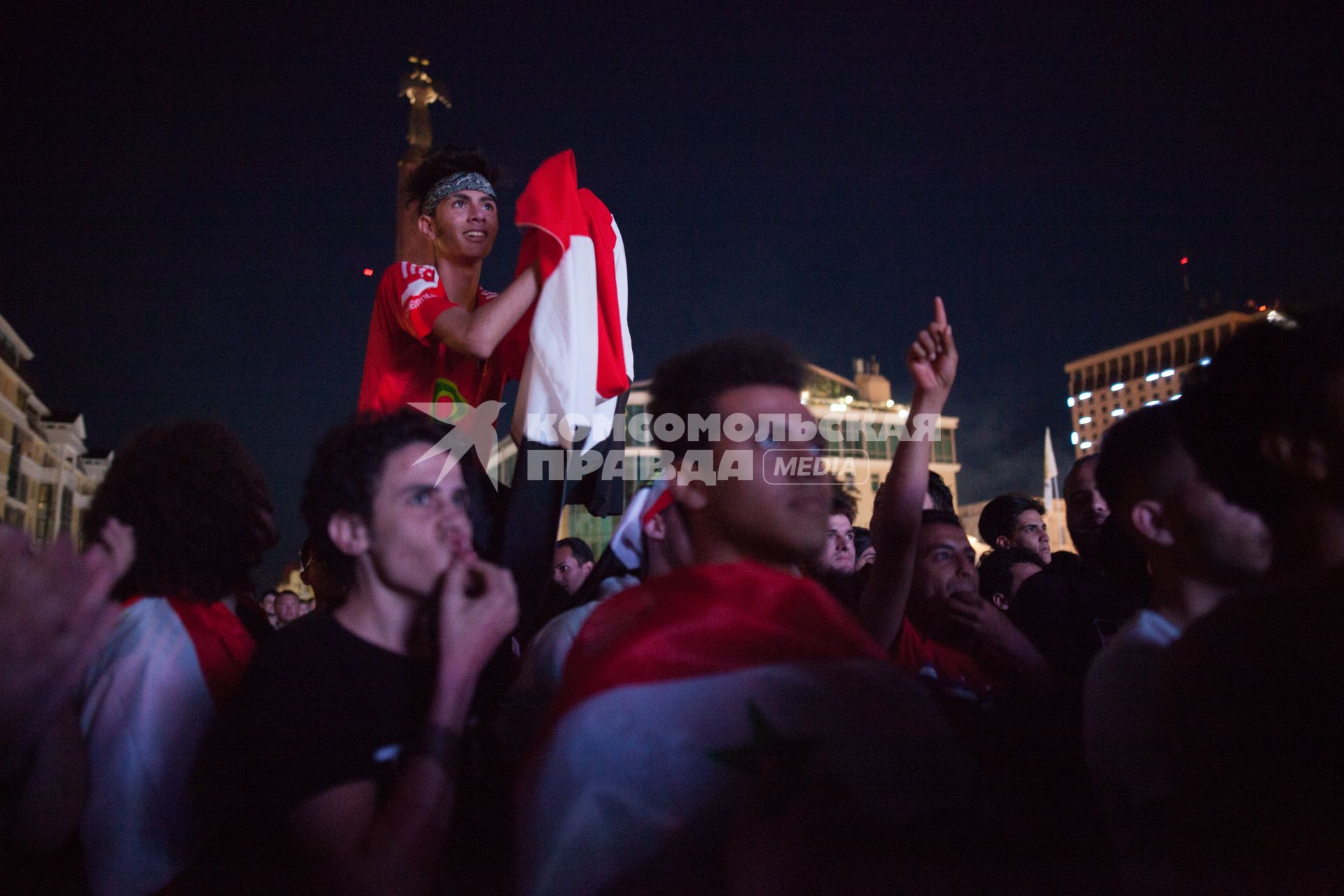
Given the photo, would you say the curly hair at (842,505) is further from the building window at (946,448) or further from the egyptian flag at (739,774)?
the building window at (946,448)

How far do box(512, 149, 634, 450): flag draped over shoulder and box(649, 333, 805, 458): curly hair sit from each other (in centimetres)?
48

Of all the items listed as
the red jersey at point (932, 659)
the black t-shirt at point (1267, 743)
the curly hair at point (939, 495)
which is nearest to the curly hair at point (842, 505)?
the curly hair at point (939, 495)

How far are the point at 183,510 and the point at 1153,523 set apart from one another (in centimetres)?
262

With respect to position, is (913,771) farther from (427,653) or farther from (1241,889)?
(427,653)

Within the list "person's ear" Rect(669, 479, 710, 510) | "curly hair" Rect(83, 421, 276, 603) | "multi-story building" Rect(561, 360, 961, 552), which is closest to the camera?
"person's ear" Rect(669, 479, 710, 510)

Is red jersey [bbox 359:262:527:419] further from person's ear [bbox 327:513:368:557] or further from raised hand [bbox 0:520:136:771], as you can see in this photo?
raised hand [bbox 0:520:136:771]

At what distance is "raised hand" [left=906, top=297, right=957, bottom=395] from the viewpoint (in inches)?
109

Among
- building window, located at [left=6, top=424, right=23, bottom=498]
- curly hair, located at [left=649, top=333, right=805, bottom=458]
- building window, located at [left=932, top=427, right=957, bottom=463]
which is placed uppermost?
building window, located at [left=932, top=427, right=957, bottom=463]

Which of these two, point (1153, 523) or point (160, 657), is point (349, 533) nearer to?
point (160, 657)

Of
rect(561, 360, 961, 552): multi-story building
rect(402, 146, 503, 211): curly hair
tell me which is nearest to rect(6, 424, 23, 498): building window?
rect(561, 360, 961, 552): multi-story building

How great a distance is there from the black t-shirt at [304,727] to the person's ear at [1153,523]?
1.78 metres

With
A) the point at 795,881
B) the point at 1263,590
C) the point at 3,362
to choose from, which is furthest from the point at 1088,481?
the point at 3,362

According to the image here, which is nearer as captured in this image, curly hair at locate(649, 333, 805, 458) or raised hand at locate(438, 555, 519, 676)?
raised hand at locate(438, 555, 519, 676)

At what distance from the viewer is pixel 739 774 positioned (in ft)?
5.38
